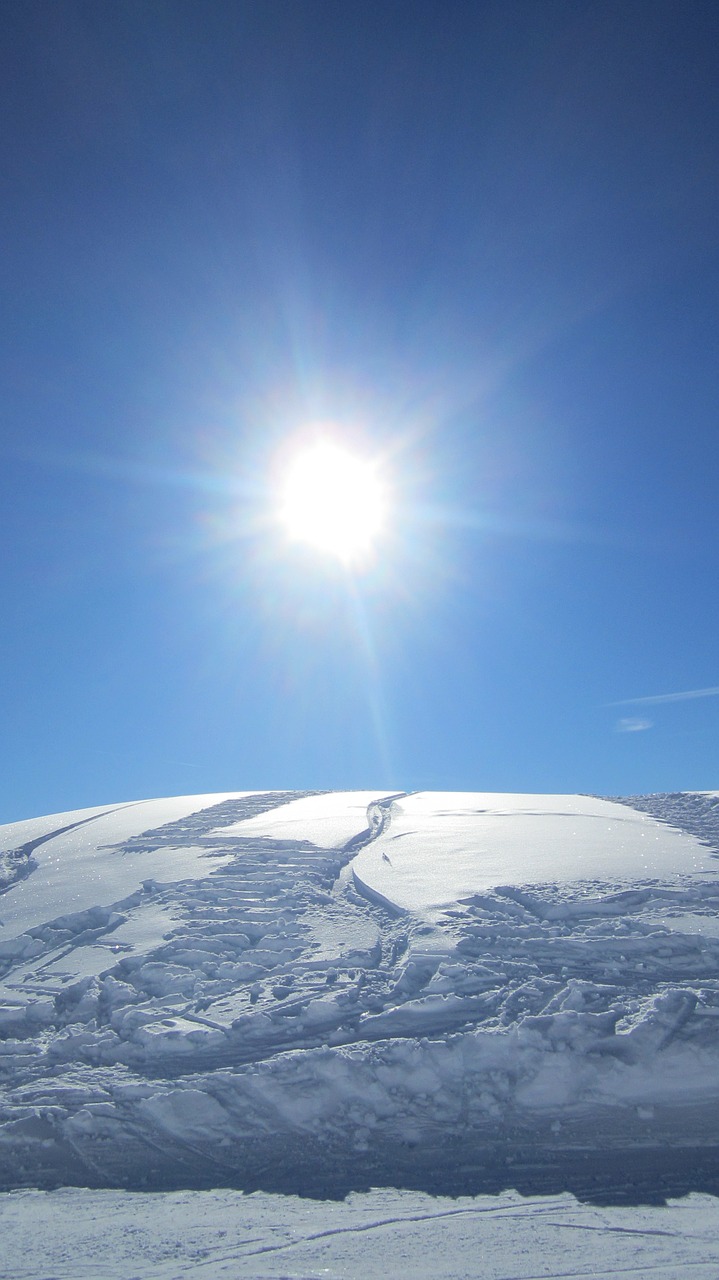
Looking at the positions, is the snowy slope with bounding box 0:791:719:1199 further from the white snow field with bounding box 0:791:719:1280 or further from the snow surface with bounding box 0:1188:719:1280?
the snow surface with bounding box 0:1188:719:1280

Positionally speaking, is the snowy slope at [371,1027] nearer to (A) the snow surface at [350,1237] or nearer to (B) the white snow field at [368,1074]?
(B) the white snow field at [368,1074]

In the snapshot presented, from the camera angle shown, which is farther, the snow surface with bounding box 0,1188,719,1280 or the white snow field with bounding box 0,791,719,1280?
the white snow field with bounding box 0,791,719,1280

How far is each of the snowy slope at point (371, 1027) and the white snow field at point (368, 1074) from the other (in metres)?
0.02

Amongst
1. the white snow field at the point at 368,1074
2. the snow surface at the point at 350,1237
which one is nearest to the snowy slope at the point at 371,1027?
the white snow field at the point at 368,1074

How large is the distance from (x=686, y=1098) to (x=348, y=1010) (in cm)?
222

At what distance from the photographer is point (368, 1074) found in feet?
15.4

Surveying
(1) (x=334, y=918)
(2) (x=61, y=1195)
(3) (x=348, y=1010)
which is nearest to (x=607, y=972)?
(3) (x=348, y=1010)

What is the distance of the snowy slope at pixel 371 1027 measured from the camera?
4305mm

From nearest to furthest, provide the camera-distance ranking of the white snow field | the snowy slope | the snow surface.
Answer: the snow surface
the white snow field
the snowy slope

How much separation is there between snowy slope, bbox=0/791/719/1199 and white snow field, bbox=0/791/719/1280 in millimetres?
17

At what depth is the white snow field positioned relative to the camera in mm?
3596

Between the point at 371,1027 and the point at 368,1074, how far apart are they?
1.18ft

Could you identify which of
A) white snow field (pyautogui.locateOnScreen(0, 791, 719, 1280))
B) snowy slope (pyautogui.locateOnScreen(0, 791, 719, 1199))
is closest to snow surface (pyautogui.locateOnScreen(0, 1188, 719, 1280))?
white snow field (pyautogui.locateOnScreen(0, 791, 719, 1280))

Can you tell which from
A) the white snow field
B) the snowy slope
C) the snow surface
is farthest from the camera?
the snowy slope
